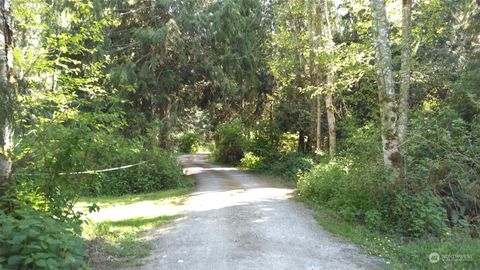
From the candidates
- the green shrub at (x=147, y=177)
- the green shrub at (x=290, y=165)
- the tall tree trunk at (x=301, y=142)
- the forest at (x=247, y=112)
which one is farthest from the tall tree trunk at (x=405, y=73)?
the tall tree trunk at (x=301, y=142)

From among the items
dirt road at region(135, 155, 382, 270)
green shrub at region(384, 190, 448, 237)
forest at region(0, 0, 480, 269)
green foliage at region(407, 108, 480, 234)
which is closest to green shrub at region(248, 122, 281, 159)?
forest at region(0, 0, 480, 269)

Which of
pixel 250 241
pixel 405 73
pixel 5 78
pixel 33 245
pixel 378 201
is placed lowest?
pixel 250 241

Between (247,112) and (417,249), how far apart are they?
67.9 ft

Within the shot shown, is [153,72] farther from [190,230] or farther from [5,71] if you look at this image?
[5,71]

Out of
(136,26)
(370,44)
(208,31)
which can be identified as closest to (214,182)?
(208,31)

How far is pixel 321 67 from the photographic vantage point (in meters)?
18.5

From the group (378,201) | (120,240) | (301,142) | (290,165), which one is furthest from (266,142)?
(120,240)

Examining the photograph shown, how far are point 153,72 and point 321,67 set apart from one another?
7565 mm

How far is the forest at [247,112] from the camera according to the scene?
5828mm

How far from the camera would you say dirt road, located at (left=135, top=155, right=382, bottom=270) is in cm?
644

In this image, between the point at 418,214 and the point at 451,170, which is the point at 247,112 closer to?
the point at 451,170

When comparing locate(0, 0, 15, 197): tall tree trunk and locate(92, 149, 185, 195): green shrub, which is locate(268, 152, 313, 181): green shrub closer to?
locate(92, 149, 185, 195): green shrub

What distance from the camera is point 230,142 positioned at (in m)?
29.7

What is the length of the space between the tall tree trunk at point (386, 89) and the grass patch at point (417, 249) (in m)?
2.08
